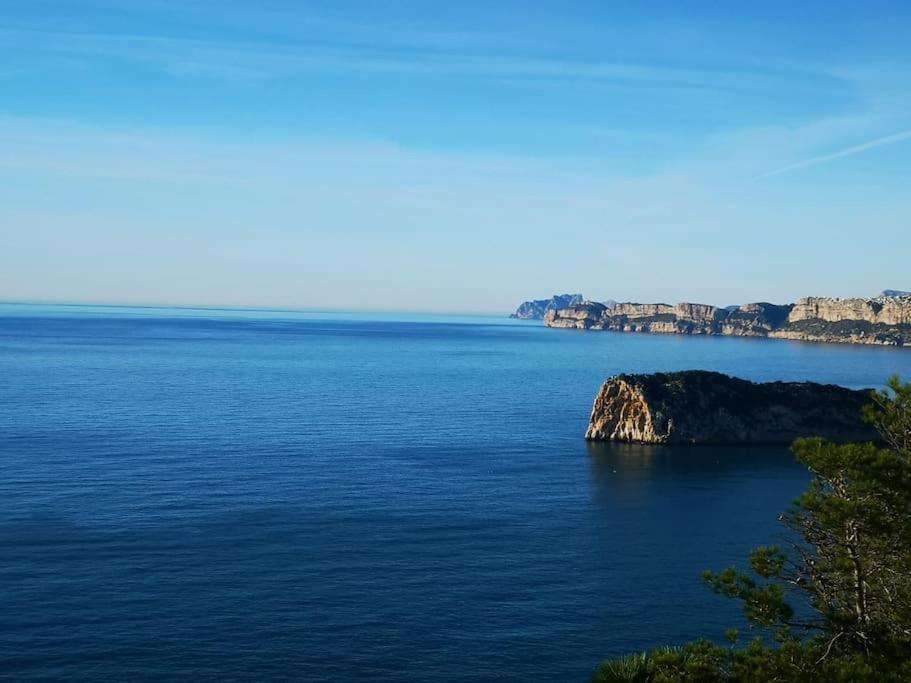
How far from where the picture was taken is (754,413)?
11462cm

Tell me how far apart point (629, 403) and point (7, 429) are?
7468cm

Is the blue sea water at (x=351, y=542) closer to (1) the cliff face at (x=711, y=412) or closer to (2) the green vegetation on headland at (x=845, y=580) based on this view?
(1) the cliff face at (x=711, y=412)

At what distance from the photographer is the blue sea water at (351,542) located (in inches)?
1746

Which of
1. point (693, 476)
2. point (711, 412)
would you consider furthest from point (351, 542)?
point (711, 412)

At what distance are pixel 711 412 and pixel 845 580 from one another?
89007 millimetres

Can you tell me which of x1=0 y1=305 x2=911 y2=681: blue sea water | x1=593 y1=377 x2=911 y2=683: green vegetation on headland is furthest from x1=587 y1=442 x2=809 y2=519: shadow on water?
x1=593 y1=377 x2=911 y2=683: green vegetation on headland

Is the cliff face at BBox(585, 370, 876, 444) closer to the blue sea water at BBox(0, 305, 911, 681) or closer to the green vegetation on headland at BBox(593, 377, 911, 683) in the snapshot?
the blue sea water at BBox(0, 305, 911, 681)

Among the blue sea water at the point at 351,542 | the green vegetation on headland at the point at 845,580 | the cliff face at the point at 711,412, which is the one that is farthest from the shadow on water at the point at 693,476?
the green vegetation on headland at the point at 845,580

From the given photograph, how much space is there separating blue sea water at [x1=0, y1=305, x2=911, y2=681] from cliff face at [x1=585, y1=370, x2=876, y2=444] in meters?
4.43

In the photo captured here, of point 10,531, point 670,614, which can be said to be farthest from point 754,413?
point 10,531

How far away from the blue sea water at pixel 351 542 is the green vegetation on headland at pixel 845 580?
1749 cm

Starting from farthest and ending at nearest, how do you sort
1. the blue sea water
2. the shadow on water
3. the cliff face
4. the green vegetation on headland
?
the cliff face, the shadow on water, the blue sea water, the green vegetation on headland

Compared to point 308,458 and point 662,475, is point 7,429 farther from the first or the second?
point 662,475

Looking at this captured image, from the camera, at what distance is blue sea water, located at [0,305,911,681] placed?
44344 millimetres
